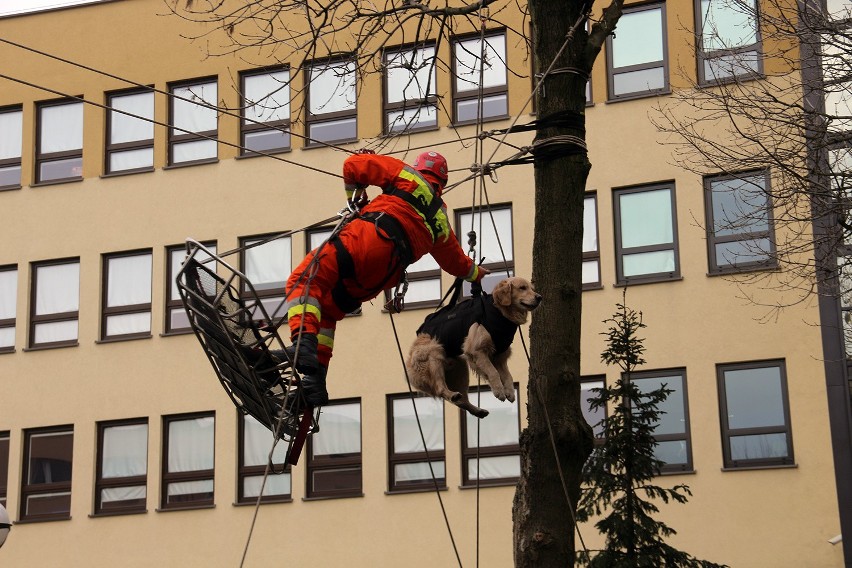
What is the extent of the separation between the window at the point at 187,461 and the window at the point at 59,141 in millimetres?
5159

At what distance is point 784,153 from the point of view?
1351 cm

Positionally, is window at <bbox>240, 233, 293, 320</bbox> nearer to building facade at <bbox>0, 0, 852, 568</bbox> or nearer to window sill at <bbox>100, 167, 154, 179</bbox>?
building facade at <bbox>0, 0, 852, 568</bbox>

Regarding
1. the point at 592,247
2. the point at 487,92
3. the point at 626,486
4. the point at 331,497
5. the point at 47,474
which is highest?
the point at 487,92

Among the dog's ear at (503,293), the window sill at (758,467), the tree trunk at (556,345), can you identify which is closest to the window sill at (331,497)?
the window sill at (758,467)

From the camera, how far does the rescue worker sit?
781cm

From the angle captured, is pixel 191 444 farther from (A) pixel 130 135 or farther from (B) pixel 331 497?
(A) pixel 130 135

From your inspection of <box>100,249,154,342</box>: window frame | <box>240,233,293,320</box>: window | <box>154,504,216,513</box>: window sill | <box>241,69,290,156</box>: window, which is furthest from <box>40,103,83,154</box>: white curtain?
<box>154,504,216,513</box>: window sill

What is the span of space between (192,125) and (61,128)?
8.91 feet

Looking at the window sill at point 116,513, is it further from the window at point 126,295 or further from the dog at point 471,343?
the dog at point 471,343

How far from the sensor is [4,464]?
26281 millimetres

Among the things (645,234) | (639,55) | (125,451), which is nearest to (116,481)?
(125,451)

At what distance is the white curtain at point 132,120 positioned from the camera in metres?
26.6

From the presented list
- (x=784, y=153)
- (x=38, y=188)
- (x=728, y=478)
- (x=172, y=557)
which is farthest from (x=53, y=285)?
(x=784, y=153)

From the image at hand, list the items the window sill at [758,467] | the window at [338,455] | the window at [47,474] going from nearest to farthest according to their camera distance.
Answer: the window sill at [758,467], the window at [338,455], the window at [47,474]
